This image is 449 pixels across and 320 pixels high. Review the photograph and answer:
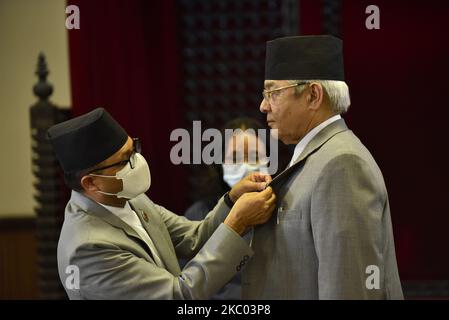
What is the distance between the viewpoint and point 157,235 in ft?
Answer: 6.98

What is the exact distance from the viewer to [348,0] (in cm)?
381

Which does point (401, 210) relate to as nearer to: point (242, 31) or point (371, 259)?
point (242, 31)

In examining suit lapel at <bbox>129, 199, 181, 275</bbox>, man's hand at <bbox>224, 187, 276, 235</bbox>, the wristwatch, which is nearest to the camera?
man's hand at <bbox>224, 187, 276, 235</bbox>

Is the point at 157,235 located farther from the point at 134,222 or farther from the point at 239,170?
the point at 239,170

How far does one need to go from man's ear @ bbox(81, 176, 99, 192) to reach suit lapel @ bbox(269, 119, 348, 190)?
53 centimetres

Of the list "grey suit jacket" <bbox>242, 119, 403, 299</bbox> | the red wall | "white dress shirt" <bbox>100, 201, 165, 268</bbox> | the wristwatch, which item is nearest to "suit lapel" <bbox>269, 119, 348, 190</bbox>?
"grey suit jacket" <bbox>242, 119, 403, 299</bbox>

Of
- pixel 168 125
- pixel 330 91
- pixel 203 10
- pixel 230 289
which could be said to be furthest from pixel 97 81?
pixel 330 91

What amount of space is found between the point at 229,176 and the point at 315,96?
128cm

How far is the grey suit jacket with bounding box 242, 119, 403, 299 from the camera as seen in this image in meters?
1.71

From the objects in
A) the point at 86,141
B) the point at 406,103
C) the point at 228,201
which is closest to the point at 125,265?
the point at 86,141

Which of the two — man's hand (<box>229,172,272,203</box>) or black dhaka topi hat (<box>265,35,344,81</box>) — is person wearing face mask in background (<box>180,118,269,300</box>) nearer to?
man's hand (<box>229,172,272,203</box>)

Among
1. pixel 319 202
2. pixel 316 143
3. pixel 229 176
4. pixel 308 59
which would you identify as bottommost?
pixel 229 176

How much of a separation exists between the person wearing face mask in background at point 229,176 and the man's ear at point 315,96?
3.78 feet

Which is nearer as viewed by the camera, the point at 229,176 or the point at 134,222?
the point at 134,222
